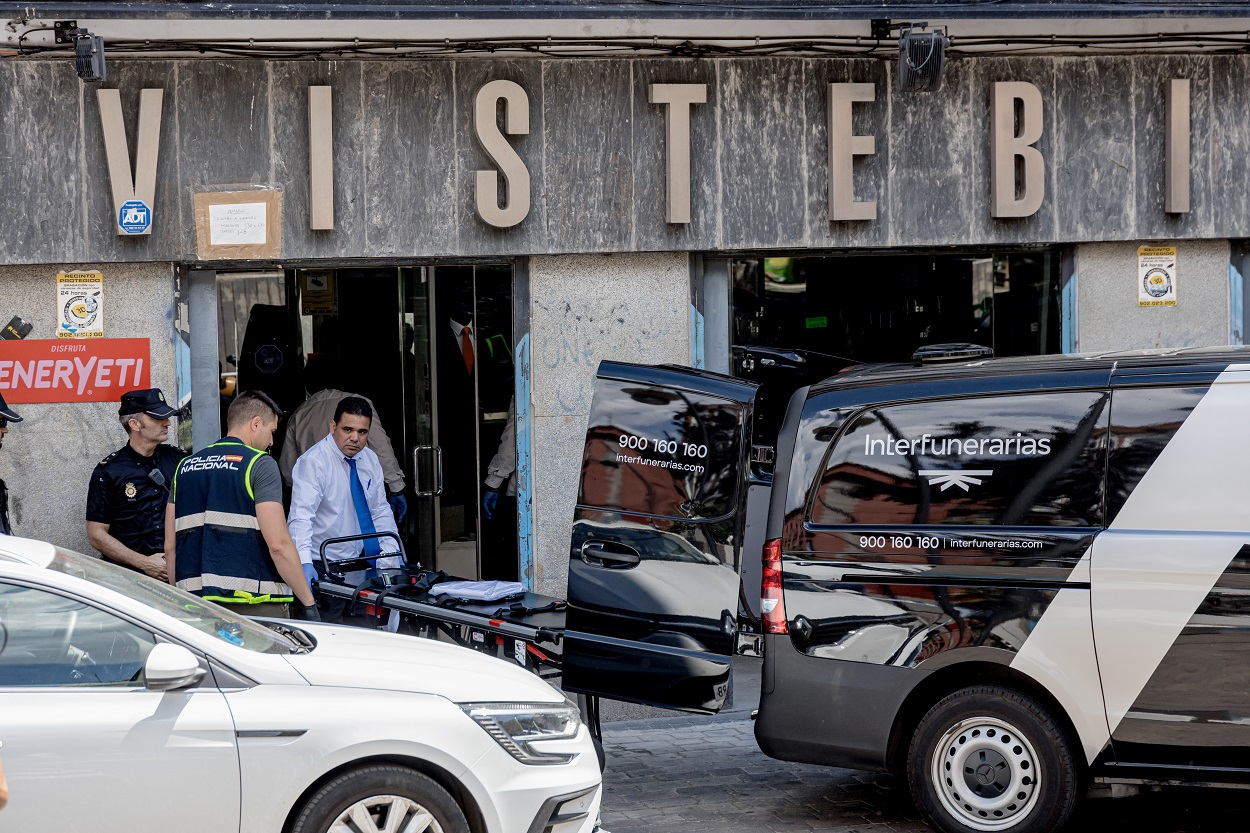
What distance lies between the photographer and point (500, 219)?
8.41 m

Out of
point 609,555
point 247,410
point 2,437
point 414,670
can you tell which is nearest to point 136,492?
point 2,437

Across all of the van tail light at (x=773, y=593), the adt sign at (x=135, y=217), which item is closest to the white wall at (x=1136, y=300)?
the van tail light at (x=773, y=593)

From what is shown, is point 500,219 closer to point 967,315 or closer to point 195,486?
point 195,486

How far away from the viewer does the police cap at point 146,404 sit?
7.59 meters

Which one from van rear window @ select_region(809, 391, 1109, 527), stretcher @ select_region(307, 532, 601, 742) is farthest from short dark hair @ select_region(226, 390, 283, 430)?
van rear window @ select_region(809, 391, 1109, 527)

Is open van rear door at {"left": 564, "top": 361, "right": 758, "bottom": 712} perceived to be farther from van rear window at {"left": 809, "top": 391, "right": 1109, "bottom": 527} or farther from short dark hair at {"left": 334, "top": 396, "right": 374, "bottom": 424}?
short dark hair at {"left": 334, "top": 396, "right": 374, "bottom": 424}

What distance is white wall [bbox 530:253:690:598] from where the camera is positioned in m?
8.65

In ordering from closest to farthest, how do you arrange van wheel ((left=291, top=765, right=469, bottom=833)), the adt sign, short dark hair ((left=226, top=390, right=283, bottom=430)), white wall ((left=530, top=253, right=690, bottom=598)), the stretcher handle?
van wheel ((left=291, top=765, right=469, bottom=833)), short dark hair ((left=226, top=390, right=283, bottom=430)), the stretcher handle, the adt sign, white wall ((left=530, top=253, right=690, bottom=598))

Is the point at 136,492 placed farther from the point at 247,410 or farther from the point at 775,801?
the point at 775,801

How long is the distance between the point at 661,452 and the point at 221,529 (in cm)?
230

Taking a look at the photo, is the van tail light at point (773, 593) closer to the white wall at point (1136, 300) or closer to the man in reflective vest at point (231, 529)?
the man in reflective vest at point (231, 529)

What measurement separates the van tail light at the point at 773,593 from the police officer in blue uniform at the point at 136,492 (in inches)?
148

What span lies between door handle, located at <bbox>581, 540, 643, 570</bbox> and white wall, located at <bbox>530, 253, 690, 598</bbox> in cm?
264

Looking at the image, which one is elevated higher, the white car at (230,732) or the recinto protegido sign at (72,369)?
the recinto protegido sign at (72,369)
